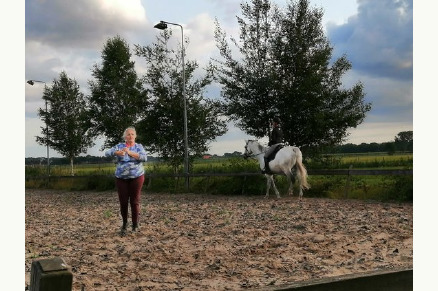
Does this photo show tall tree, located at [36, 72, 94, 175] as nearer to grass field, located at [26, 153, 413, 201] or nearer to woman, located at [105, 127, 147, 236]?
grass field, located at [26, 153, 413, 201]

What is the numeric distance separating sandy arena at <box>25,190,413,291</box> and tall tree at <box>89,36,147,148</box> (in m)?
21.1

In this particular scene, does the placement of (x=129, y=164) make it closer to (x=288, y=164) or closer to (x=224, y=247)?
(x=224, y=247)

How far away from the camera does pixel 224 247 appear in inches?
245

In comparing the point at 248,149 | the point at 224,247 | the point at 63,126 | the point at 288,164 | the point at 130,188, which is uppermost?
the point at 63,126

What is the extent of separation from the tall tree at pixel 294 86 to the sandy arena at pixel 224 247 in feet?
24.2

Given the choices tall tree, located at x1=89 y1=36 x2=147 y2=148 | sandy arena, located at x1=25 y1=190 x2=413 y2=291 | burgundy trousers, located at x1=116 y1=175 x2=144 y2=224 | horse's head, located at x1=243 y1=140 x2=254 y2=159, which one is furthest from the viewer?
tall tree, located at x1=89 y1=36 x2=147 y2=148

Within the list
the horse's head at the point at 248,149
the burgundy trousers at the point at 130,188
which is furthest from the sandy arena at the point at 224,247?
the horse's head at the point at 248,149

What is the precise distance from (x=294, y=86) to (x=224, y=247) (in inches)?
479

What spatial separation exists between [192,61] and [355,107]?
9000 mm

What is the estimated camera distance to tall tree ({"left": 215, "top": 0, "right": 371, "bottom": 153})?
1728 cm

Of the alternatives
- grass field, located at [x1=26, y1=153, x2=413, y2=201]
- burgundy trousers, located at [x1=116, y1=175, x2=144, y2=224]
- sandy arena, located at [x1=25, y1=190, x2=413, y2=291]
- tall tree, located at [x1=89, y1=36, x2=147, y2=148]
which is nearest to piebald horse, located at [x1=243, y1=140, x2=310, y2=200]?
grass field, located at [x1=26, y1=153, x2=413, y2=201]

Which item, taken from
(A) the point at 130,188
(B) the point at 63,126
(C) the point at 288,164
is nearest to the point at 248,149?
(C) the point at 288,164

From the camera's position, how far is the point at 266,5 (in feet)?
62.1

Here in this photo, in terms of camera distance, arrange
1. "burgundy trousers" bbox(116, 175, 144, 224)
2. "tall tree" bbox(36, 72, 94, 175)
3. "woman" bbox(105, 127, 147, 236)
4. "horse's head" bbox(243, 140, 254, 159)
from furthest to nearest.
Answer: "tall tree" bbox(36, 72, 94, 175), "horse's head" bbox(243, 140, 254, 159), "burgundy trousers" bbox(116, 175, 144, 224), "woman" bbox(105, 127, 147, 236)
